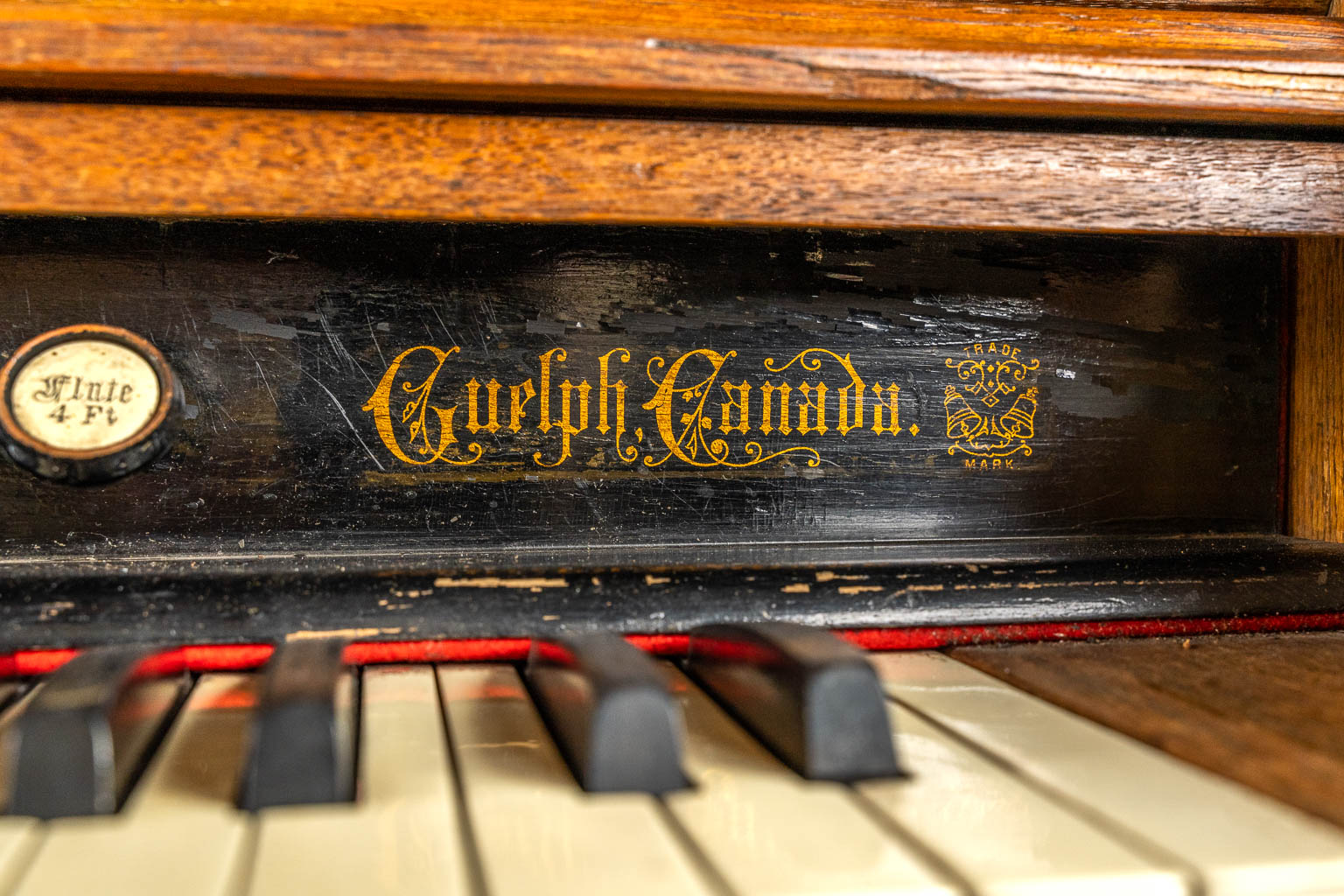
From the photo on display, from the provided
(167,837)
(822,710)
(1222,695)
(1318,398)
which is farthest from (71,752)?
(1318,398)

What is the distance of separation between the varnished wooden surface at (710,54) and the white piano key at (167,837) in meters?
0.47

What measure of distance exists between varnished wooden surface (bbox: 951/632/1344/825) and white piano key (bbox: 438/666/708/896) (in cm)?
36

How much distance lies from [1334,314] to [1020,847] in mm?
835

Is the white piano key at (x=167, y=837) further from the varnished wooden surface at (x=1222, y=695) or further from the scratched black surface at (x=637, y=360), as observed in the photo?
the varnished wooden surface at (x=1222, y=695)

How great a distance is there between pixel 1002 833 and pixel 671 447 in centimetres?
50

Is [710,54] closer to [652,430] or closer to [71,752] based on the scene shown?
[652,430]

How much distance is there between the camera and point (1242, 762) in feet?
1.98

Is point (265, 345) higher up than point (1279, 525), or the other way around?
point (265, 345)

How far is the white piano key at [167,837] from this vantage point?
1.56 feet

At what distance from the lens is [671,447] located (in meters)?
0.95

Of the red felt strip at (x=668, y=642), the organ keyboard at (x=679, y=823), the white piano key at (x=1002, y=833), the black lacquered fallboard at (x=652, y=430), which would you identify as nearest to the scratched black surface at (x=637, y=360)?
the black lacquered fallboard at (x=652, y=430)

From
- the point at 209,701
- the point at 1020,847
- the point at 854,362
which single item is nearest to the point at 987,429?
the point at 854,362

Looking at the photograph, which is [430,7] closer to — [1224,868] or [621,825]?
[621,825]

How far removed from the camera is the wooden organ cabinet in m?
0.55
